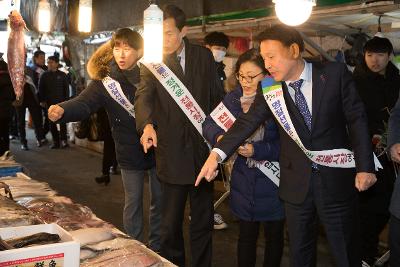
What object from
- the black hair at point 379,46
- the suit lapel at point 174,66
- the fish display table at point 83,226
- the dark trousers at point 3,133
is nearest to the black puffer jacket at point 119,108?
the suit lapel at point 174,66

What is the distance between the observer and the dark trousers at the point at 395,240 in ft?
12.6

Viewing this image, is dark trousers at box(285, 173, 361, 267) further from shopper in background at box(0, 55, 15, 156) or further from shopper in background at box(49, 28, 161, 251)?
shopper in background at box(0, 55, 15, 156)

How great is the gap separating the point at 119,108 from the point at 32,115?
956 centimetres

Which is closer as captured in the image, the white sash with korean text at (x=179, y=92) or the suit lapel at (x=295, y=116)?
the suit lapel at (x=295, y=116)

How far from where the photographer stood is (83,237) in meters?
3.16

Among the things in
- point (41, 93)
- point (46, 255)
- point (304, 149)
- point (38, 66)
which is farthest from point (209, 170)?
point (38, 66)

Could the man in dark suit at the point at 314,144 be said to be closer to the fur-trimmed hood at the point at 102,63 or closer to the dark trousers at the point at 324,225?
the dark trousers at the point at 324,225

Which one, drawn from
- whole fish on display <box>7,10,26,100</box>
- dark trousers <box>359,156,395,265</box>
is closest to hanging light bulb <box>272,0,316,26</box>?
dark trousers <box>359,156,395,265</box>

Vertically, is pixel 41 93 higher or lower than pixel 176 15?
lower

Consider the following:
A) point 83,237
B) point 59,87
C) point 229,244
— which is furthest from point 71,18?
point 83,237

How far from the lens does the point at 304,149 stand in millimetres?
3695

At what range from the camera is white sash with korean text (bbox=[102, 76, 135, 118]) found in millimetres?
4969

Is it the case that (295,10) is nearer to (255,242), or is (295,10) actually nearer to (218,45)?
(255,242)

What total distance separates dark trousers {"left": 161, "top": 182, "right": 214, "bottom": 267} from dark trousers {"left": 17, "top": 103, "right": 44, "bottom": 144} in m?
9.90
